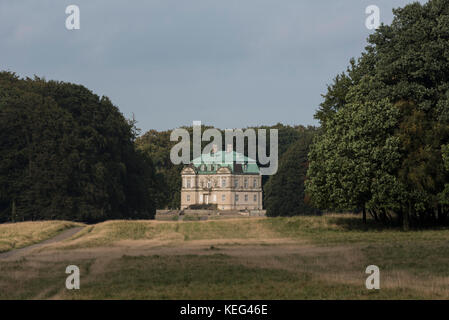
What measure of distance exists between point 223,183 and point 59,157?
70564 mm

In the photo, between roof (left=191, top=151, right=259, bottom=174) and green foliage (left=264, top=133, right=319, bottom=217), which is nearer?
green foliage (left=264, top=133, right=319, bottom=217)

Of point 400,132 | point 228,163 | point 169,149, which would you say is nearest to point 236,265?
point 400,132

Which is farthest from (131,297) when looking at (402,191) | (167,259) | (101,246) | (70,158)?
(70,158)

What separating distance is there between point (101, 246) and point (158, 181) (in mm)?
63484

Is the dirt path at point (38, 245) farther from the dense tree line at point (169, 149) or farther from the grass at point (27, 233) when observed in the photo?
the dense tree line at point (169, 149)

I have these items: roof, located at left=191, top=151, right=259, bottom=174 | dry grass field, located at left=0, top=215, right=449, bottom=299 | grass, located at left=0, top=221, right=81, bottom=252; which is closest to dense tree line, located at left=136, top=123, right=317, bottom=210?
roof, located at left=191, top=151, right=259, bottom=174

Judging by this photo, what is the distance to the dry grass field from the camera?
2280 centimetres

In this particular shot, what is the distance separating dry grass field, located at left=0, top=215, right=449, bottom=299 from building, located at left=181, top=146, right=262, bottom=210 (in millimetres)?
97118

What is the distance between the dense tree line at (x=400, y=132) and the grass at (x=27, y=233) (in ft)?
67.1

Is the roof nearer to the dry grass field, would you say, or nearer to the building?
the building

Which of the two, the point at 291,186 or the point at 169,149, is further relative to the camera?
the point at 169,149

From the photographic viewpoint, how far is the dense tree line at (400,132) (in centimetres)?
4997

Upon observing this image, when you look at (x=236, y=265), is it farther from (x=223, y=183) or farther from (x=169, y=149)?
(x=169, y=149)

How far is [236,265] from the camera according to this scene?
30031 millimetres
